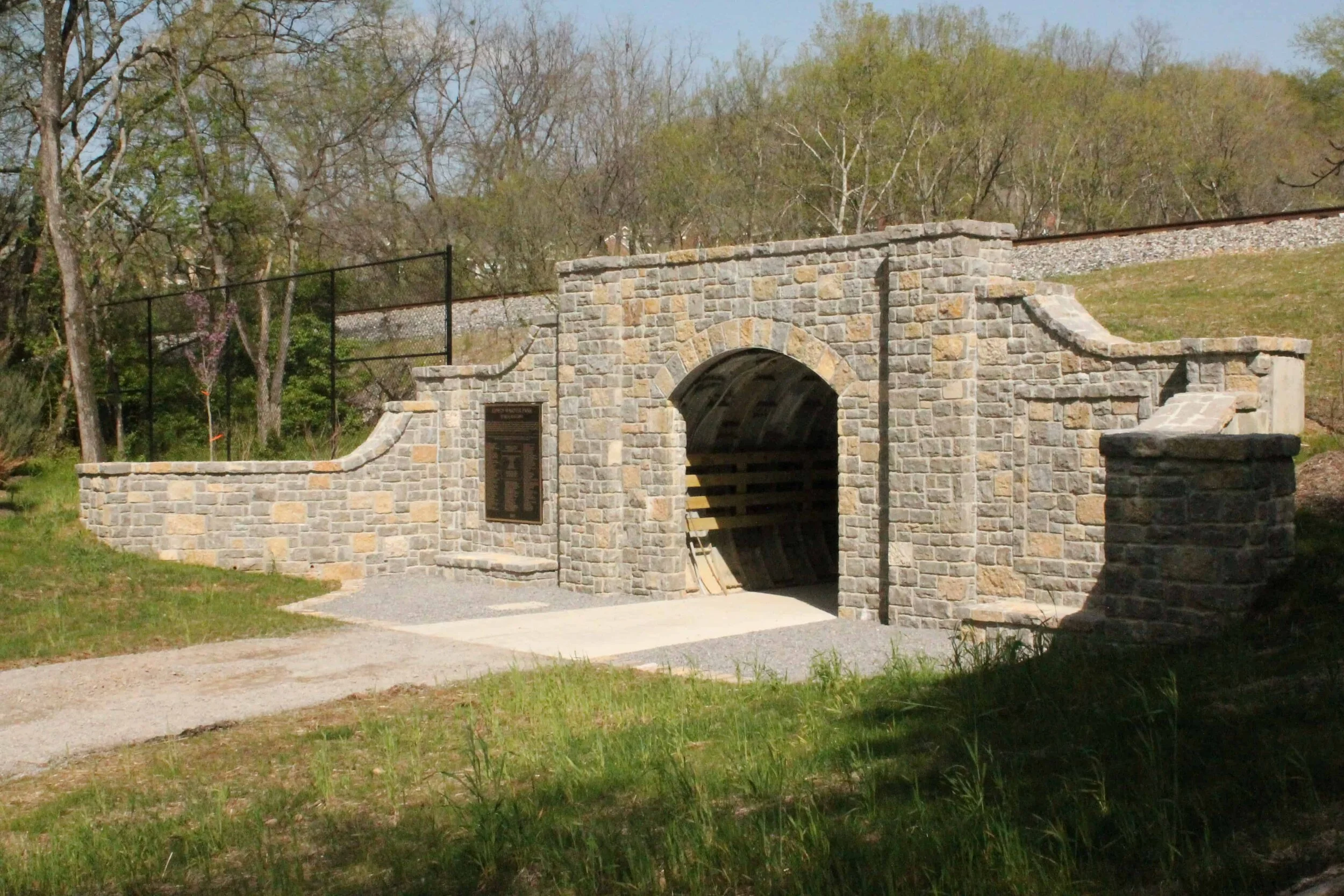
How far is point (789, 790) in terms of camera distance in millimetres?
6117

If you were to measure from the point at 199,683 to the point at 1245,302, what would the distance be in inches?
645

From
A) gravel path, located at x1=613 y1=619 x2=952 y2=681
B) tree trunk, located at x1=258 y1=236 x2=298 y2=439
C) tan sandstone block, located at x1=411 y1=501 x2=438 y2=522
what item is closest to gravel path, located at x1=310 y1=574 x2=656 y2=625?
tan sandstone block, located at x1=411 y1=501 x2=438 y2=522

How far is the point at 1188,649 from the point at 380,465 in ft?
39.5

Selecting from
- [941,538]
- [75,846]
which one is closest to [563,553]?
[941,538]

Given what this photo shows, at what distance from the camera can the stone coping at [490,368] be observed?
684 inches

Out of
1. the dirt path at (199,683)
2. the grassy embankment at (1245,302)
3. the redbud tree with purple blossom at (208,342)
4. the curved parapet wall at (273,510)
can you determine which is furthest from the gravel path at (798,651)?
the redbud tree with purple blossom at (208,342)

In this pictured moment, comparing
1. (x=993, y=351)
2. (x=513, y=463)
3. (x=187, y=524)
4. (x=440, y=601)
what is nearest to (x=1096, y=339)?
(x=993, y=351)

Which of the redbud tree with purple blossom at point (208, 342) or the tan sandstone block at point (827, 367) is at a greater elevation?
the redbud tree with purple blossom at point (208, 342)

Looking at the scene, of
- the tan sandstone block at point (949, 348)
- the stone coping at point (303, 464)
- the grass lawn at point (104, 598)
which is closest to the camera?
the grass lawn at point (104, 598)

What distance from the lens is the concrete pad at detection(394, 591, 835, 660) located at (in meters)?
12.7

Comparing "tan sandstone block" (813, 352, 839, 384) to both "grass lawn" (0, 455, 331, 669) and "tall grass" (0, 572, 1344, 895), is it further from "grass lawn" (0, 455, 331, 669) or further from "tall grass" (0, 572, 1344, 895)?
"tall grass" (0, 572, 1344, 895)

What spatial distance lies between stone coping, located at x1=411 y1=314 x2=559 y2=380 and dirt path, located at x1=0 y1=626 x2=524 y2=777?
5.15 meters

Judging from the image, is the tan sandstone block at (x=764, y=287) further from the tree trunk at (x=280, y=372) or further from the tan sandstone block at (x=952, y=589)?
the tree trunk at (x=280, y=372)

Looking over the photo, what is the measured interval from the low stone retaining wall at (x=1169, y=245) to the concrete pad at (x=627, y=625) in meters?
12.3
